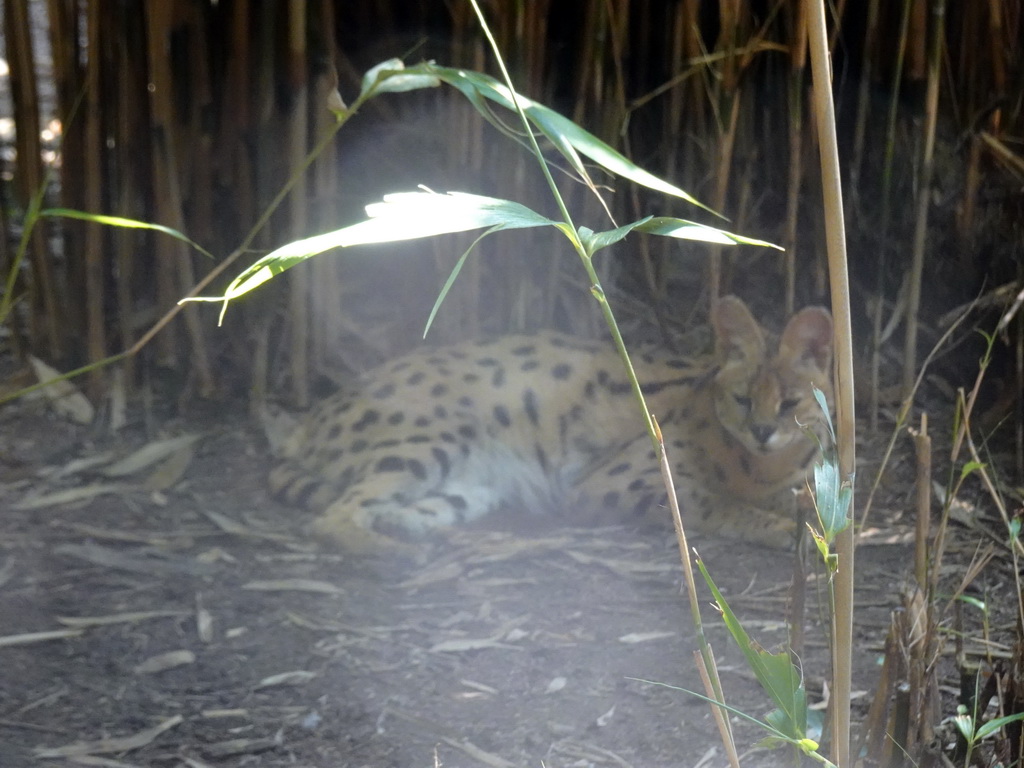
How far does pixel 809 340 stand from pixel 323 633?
1.82 metres

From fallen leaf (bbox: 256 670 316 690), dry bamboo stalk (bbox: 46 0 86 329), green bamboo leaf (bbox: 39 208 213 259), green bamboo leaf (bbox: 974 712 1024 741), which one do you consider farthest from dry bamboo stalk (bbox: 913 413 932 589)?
dry bamboo stalk (bbox: 46 0 86 329)

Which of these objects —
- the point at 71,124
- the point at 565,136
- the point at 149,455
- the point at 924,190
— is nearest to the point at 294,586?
the point at 149,455

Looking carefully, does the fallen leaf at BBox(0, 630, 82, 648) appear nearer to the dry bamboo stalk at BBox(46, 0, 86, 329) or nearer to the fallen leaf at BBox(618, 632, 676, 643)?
the fallen leaf at BBox(618, 632, 676, 643)

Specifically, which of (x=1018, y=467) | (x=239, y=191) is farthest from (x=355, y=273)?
(x=1018, y=467)

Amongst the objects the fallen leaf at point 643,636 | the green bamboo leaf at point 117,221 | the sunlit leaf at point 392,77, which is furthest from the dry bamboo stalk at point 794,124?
the green bamboo leaf at point 117,221

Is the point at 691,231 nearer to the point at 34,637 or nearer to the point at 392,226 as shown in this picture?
the point at 392,226

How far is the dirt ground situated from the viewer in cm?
239

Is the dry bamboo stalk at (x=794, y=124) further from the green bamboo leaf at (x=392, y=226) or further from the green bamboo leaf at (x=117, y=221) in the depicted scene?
the green bamboo leaf at (x=392, y=226)

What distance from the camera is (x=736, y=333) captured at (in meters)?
3.92

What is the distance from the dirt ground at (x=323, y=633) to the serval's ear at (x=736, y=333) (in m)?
0.67

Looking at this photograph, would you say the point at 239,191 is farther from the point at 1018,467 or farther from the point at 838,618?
the point at 838,618

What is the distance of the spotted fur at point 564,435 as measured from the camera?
3.80m

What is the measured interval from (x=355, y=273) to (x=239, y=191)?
0.82m

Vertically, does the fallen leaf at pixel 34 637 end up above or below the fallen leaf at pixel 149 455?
below
